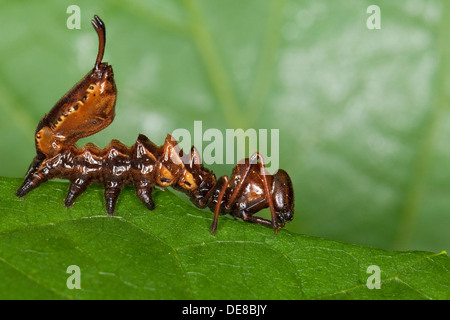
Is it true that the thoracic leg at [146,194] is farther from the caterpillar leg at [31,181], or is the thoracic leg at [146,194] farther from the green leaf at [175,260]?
the caterpillar leg at [31,181]

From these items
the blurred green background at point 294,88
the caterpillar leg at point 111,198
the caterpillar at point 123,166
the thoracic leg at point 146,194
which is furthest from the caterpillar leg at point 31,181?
the blurred green background at point 294,88

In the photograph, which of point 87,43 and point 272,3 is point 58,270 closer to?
point 87,43

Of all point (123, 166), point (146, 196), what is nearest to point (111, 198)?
point (146, 196)

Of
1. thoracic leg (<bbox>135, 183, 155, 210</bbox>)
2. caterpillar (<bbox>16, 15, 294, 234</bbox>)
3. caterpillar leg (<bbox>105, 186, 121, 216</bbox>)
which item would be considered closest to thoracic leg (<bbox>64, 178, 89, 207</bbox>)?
caterpillar (<bbox>16, 15, 294, 234</bbox>)

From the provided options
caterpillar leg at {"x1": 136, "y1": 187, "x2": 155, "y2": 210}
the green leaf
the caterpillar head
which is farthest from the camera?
the caterpillar head

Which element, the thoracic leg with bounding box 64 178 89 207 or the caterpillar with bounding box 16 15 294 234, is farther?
the caterpillar with bounding box 16 15 294 234

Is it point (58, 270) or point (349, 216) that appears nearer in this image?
point (58, 270)

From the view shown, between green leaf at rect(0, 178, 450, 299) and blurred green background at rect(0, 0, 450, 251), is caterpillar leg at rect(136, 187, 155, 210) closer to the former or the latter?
green leaf at rect(0, 178, 450, 299)
